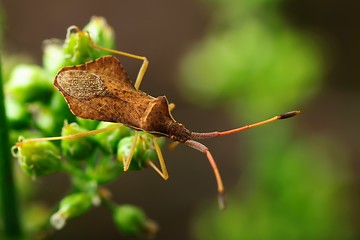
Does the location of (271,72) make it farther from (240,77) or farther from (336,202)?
(336,202)

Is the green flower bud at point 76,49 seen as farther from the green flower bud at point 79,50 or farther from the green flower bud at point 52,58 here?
the green flower bud at point 52,58

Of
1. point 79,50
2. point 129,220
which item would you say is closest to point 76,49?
point 79,50

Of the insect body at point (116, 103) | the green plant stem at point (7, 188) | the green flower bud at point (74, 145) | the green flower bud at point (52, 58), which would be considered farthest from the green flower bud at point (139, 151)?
the green flower bud at point (52, 58)

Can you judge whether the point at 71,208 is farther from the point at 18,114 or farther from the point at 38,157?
the point at 18,114

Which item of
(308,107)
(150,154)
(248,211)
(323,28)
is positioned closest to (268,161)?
(248,211)

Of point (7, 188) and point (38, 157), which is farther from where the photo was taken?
point (38, 157)

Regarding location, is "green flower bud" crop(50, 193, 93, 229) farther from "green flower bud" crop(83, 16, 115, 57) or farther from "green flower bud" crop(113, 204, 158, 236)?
"green flower bud" crop(83, 16, 115, 57)

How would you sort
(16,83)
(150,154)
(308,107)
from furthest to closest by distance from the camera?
(308,107) → (16,83) → (150,154)
